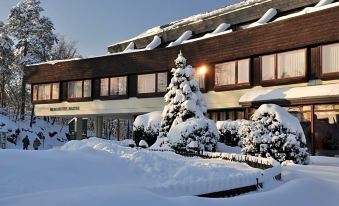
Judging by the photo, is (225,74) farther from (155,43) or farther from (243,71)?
(155,43)

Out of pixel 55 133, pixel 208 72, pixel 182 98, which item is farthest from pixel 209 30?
pixel 55 133

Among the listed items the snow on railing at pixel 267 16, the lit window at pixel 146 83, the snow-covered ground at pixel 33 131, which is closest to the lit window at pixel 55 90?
the snow-covered ground at pixel 33 131

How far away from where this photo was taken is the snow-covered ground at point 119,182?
Answer: 6453 millimetres

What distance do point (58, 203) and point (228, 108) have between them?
2336 centimetres

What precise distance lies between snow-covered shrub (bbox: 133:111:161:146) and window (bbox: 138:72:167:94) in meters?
6.88

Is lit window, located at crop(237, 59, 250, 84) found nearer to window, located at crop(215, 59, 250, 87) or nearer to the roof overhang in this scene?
window, located at crop(215, 59, 250, 87)

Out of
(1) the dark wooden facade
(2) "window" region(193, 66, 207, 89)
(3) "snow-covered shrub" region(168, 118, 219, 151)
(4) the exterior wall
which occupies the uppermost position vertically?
(1) the dark wooden facade

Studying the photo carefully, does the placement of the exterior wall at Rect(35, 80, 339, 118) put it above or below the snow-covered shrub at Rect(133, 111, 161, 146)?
above

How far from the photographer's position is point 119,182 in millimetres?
8758

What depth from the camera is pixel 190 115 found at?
22.6m

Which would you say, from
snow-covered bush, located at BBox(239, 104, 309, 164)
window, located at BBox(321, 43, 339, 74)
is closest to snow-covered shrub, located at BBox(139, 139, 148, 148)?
snow-covered bush, located at BBox(239, 104, 309, 164)

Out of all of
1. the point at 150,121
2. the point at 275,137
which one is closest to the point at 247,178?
the point at 275,137

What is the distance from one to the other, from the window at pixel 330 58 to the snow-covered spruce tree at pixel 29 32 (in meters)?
38.0

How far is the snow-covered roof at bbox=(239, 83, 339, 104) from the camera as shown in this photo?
21452 millimetres
